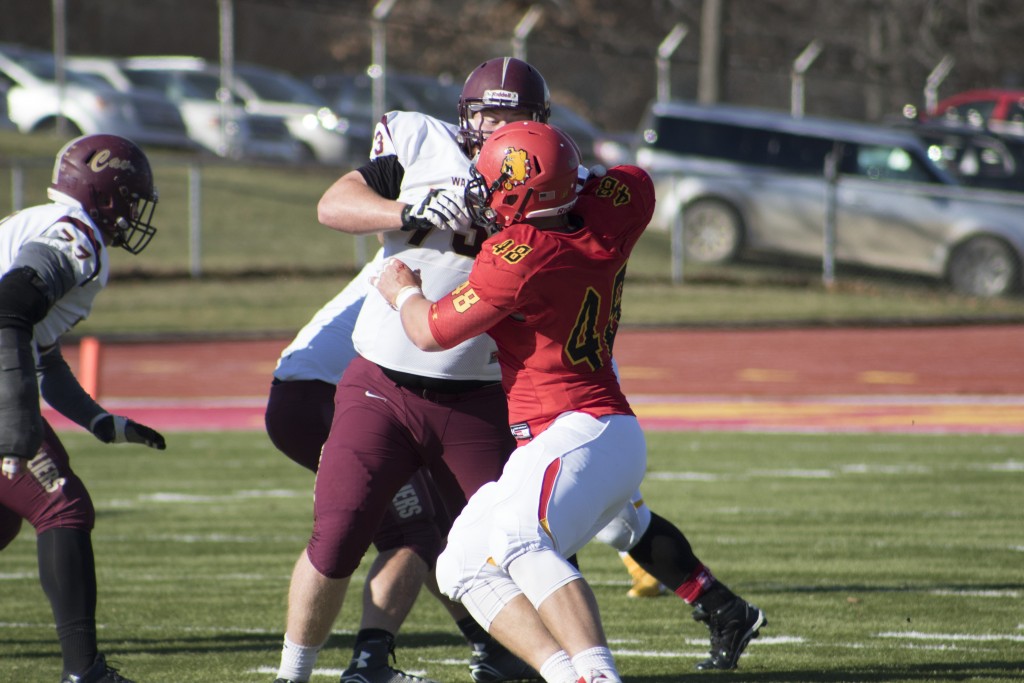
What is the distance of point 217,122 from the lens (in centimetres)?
2520

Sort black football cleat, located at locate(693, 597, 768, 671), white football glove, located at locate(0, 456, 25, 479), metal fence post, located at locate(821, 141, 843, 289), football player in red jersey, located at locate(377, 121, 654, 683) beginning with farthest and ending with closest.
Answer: metal fence post, located at locate(821, 141, 843, 289)
black football cleat, located at locate(693, 597, 768, 671)
white football glove, located at locate(0, 456, 25, 479)
football player in red jersey, located at locate(377, 121, 654, 683)

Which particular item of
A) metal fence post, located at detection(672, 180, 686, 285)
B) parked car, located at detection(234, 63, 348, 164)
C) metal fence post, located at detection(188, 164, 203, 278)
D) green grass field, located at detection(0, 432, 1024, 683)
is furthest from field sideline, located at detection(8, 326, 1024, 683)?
parked car, located at detection(234, 63, 348, 164)

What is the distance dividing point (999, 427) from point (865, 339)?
653 cm

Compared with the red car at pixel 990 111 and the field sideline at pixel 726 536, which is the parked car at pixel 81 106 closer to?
the field sideline at pixel 726 536

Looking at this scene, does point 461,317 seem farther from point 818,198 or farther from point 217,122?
point 217,122

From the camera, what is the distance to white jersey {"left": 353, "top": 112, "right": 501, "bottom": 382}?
4.65m

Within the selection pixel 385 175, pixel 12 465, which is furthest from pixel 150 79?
pixel 12 465

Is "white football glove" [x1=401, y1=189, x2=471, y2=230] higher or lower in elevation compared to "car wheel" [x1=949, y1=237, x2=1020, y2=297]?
higher

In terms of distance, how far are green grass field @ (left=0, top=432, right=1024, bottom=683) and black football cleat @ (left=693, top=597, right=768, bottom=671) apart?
74 millimetres

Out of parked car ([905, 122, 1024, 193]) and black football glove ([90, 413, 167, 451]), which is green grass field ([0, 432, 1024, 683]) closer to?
black football glove ([90, 413, 167, 451])

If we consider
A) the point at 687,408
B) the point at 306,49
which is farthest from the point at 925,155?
the point at 306,49

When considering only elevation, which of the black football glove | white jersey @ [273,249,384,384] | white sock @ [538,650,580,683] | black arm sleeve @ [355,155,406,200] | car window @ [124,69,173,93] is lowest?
white sock @ [538,650,580,683]

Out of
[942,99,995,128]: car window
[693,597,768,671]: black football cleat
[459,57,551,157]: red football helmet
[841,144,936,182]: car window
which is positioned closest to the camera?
[459,57,551,157]: red football helmet

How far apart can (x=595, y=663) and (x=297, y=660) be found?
1.24 metres
